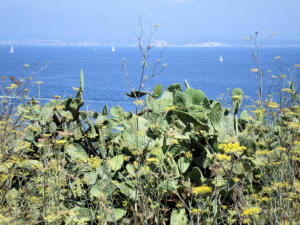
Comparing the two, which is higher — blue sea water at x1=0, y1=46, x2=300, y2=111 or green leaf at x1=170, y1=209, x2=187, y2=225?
green leaf at x1=170, y1=209, x2=187, y2=225

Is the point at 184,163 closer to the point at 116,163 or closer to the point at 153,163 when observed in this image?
the point at 153,163

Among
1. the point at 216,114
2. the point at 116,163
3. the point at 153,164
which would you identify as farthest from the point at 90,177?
the point at 216,114

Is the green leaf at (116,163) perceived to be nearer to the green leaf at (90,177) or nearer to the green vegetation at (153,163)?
the green vegetation at (153,163)

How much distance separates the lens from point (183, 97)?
7.54ft

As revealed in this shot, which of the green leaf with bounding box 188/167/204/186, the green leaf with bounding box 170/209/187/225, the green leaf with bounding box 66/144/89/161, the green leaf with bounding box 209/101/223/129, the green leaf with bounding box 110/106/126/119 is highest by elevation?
the green leaf with bounding box 209/101/223/129

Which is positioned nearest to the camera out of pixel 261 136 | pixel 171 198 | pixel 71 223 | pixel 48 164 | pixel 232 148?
pixel 232 148

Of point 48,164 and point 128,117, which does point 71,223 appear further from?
point 128,117

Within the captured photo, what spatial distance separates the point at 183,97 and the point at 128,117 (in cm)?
34

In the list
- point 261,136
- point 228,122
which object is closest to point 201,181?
point 228,122

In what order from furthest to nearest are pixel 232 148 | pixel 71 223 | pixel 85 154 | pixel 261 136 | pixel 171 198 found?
pixel 261 136
pixel 85 154
pixel 171 198
pixel 71 223
pixel 232 148

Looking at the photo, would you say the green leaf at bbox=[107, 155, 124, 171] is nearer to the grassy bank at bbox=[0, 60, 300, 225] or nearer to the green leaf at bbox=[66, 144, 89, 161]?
the grassy bank at bbox=[0, 60, 300, 225]

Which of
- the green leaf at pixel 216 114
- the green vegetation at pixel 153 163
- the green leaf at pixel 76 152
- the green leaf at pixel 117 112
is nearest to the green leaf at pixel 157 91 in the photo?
the green vegetation at pixel 153 163

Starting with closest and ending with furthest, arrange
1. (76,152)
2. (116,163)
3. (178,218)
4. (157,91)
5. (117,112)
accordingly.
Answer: (178,218) → (116,163) → (76,152) → (117,112) → (157,91)

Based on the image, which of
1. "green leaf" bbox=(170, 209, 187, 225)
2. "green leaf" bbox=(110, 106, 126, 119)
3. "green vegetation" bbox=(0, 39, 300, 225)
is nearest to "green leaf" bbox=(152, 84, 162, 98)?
"green vegetation" bbox=(0, 39, 300, 225)
